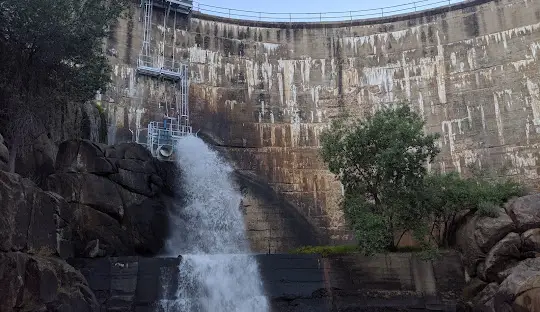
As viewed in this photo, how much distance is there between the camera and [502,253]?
703 inches

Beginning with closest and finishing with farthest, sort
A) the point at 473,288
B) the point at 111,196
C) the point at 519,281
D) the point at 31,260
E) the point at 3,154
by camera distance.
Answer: the point at 31,260, the point at 3,154, the point at 519,281, the point at 473,288, the point at 111,196

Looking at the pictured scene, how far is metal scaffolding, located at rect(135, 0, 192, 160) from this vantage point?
27.4 meters

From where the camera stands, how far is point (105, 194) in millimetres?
20516

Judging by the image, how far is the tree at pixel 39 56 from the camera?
16438 millimetres

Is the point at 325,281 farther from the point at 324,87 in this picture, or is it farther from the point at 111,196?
the point at 324,87

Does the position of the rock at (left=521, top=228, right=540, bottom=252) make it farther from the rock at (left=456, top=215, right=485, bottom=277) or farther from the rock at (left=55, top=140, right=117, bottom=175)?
the rock at (left=55, top=140, right=117, bottom=175)

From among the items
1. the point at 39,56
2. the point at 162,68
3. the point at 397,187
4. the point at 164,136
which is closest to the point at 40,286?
the point at 39,56

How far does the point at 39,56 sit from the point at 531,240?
17.5 m

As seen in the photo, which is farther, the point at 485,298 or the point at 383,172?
the point at 383,172

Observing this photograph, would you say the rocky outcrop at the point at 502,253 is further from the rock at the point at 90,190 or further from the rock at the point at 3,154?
the rock at the point at 3,154

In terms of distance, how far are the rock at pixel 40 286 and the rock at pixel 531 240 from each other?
14.0m

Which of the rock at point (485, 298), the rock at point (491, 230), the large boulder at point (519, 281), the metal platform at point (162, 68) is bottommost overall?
the rock at point (485, 298)

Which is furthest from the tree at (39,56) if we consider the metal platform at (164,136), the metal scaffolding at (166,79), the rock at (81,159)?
the metal scaffolding at (166,79)

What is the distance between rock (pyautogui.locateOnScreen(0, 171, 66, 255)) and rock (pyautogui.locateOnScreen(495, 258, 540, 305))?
13270 millimetres
